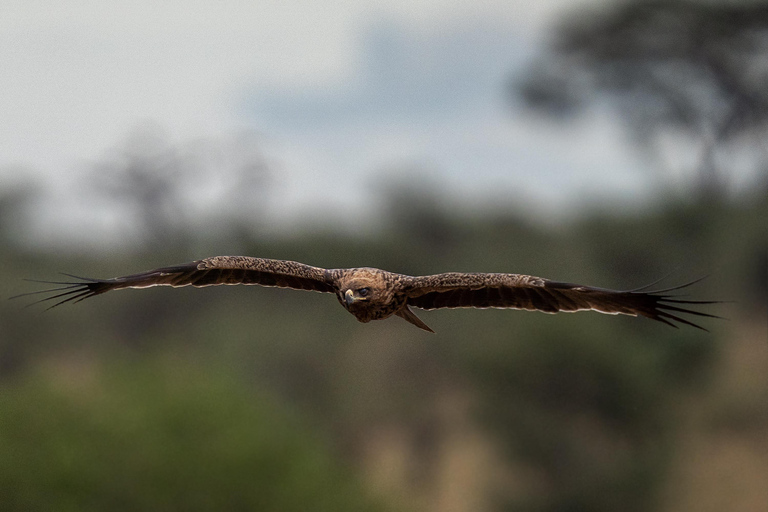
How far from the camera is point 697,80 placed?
47.8 meters

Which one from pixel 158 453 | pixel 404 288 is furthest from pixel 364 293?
pixel 158 453

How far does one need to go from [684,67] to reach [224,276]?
128ft

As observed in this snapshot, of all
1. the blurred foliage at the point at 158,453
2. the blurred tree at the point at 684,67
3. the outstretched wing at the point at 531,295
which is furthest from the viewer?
the blurred tree at the point at 684,67

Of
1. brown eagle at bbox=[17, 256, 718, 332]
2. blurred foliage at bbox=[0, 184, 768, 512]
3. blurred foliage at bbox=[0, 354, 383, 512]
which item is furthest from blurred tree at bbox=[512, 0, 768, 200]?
brown eagle at bbox=[17, 256, 718, 332]

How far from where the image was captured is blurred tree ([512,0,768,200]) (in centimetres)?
4675

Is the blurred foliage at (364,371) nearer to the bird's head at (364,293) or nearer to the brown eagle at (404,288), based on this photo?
the brown eagle at (404,288)

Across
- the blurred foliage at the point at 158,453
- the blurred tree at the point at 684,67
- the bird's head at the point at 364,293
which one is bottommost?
the blurred foliage at the point at 158,453

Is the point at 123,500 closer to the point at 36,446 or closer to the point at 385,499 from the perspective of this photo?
the point at 36,446

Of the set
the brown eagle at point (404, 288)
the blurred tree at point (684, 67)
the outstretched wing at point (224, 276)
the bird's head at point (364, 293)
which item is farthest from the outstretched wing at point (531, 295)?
the blurred tree at point (684, 67)

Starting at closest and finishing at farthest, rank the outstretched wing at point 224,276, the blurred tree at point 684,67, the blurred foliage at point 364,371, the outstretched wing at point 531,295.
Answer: the outstretched wing at point 531,295 → the outstretched wing at point 224,276 → the blurred foliage at point 364,371 → the blurred tree at point 684,67

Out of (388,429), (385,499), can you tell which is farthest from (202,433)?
(388,429)

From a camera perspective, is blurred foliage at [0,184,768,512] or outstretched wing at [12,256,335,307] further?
blurred foliage at [0,184,768,512]

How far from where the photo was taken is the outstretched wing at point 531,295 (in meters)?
10.4

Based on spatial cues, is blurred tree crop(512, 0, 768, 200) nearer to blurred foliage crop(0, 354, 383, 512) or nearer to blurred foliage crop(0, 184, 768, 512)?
blurred foliage crop(0, 184, 768, 512)
